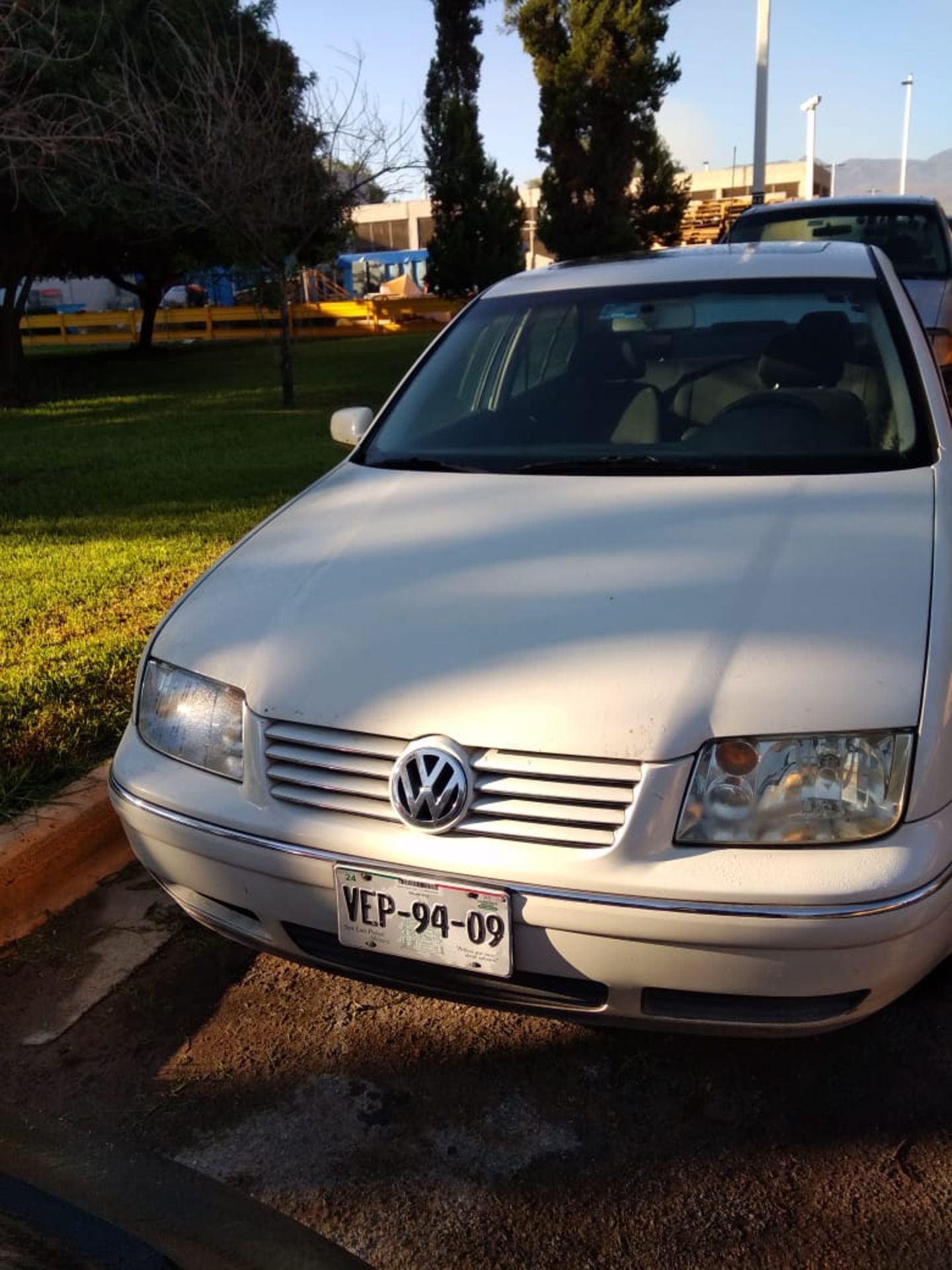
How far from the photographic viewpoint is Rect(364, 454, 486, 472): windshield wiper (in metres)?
3.09

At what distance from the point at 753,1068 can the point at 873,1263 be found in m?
0.51

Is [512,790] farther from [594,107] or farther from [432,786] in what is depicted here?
[594,107]

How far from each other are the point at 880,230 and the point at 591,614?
28.9ft

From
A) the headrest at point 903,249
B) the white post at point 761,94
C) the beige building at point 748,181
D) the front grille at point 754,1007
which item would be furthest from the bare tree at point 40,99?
the beige building at point 748,181

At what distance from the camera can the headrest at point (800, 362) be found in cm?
319

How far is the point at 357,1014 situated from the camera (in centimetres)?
251

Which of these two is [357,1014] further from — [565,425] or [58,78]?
[58,78]

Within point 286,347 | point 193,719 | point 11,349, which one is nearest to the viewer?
point 193,719

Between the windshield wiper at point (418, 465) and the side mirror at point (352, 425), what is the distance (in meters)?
0.40

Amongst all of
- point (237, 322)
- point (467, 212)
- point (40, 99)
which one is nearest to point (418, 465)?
point (40, 99)

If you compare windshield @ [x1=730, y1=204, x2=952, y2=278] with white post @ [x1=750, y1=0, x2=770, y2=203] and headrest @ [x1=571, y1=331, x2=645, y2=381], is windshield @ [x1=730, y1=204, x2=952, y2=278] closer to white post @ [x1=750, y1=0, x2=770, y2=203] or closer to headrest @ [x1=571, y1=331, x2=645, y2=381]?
headrest @ [x1=571, y1=331, x2=645, y2=381]

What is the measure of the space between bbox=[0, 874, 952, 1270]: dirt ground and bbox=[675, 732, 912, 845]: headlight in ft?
2.13

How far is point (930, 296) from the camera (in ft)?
28.3

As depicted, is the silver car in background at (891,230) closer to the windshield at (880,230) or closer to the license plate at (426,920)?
the windshield at (880,230)
